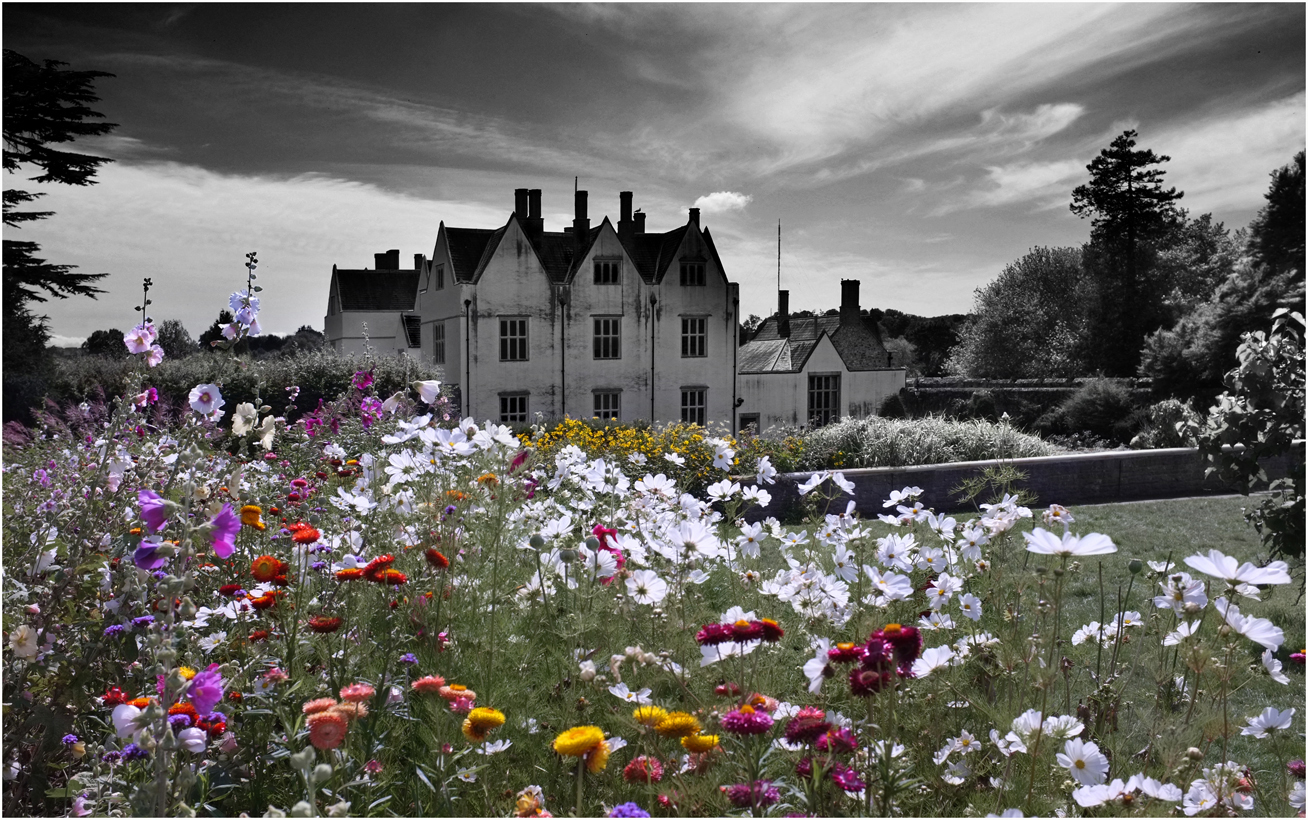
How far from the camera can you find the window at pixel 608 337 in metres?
20.9

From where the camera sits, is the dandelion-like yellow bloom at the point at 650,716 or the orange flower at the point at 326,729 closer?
the orange flower at the point at 326,729

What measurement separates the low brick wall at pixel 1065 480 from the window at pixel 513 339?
455 inches

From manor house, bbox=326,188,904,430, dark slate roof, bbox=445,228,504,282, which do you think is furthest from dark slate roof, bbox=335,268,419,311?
dark slate roof, bbox=445,228,504,282

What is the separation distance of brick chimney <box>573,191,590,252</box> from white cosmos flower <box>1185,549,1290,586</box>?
65.4ft

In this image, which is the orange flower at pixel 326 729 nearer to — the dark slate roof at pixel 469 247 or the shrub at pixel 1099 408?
the dark slate roof at pixel 469 247

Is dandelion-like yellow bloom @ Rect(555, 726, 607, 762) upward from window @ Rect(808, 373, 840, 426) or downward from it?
downward

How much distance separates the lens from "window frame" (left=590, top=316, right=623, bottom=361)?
2084cm

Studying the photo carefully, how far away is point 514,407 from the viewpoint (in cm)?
2028

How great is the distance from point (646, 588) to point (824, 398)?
2108 cm

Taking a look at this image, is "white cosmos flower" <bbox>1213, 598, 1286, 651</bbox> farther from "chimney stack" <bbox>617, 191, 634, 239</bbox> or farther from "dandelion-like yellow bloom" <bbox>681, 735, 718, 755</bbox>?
"chimney stack" <bbox>617, 191, 634, 239</bbox>

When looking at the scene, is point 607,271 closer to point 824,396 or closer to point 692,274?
point 692,274

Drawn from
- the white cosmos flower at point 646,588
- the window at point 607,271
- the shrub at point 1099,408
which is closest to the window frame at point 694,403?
the window at point 607,271

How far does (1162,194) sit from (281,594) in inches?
1465

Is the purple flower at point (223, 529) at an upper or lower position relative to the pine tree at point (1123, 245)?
lower
